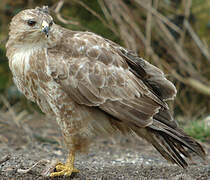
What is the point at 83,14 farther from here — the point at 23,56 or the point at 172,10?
the point at 23,56

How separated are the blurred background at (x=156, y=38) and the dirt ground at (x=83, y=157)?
1.46ft

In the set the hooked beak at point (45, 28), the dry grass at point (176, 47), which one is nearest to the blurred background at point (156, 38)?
the dry grass at point (176, 47)

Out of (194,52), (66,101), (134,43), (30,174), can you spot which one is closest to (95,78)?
(66,101)

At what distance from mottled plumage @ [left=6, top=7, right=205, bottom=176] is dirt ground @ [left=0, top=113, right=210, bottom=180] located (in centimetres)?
33

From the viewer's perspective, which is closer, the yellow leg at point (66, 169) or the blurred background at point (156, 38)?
the yellow leg at point (66, 169)

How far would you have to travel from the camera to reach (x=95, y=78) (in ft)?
14.9

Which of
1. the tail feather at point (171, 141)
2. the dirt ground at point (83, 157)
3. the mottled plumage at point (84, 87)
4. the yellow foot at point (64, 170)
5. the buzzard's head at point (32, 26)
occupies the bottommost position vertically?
the dirt ground at point (83, 157)

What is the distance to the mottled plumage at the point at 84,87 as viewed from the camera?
4.43m

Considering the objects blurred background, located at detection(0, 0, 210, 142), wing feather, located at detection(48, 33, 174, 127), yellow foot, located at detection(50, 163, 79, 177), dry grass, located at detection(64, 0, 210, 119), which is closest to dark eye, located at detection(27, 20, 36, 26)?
wing feather, located at detection(48, 33, 174, 127)

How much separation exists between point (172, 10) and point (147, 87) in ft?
16.1

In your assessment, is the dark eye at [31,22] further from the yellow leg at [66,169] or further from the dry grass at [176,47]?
the dry grass at [176,47]

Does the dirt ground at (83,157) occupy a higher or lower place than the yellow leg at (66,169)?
lower

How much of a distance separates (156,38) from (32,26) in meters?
4.64

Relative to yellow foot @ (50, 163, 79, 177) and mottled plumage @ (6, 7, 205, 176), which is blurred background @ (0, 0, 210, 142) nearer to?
mottled plumage @ (6, 7, 205, 176)
